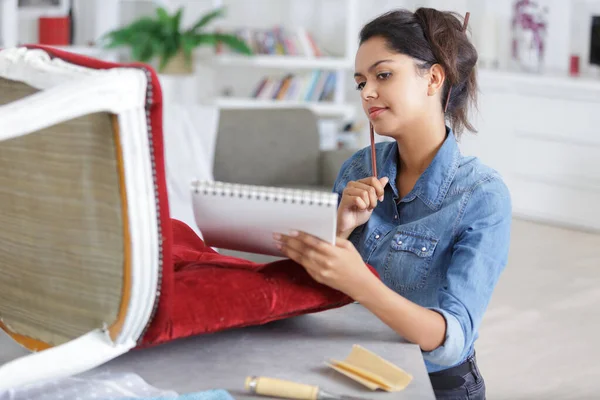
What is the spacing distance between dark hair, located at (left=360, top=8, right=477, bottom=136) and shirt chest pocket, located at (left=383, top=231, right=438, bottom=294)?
297 mm

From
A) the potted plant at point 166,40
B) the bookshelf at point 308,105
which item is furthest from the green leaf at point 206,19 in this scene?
the bookshelf at point 308,105

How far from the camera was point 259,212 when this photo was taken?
1071mm

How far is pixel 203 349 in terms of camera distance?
1.17m

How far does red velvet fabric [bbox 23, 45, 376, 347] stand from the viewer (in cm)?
104

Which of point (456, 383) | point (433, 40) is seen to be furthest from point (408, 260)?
point (433, 40)

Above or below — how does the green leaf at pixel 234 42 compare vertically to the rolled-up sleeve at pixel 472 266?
above

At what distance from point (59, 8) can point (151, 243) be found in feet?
17.2

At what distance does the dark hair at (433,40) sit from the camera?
1550 mm

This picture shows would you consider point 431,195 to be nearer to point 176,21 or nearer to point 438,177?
point 438,177

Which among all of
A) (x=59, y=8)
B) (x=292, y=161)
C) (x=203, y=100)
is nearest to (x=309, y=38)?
(x=203, y=100)

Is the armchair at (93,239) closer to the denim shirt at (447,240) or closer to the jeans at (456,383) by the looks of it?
the denim shirt at (447,240)

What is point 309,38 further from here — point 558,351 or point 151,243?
point 151,243

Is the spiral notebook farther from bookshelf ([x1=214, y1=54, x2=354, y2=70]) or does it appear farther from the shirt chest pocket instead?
bookshelf ([x1=214, y1=54, x2=354, y2=70])

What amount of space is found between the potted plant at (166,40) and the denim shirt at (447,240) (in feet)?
14.5
